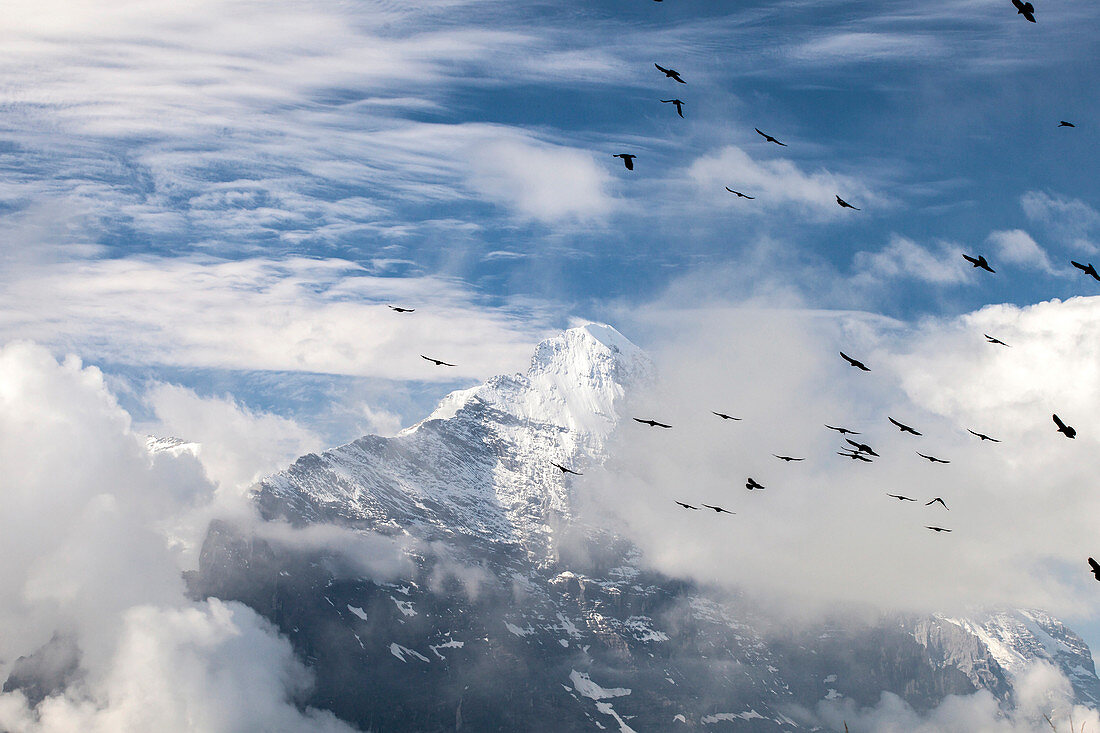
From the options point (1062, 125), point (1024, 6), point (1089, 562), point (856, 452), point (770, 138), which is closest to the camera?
point (1089, 562)

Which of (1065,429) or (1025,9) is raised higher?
(1025,9)

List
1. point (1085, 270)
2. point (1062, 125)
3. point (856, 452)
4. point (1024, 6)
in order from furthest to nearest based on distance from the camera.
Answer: point (856, 452) < point (1062, 125) < point (1085, 270) < point (1024, 6)

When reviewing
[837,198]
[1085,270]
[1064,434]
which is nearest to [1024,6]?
[1085,270]

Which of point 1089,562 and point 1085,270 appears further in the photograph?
Answer: point 1085,270

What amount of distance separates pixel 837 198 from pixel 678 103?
40.8 feet

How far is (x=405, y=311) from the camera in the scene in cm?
6569

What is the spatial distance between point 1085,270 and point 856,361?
1477cm

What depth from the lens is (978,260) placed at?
180ft

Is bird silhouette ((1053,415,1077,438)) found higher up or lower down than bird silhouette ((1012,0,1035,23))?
lower down

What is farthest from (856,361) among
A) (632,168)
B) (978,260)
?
(632,168)

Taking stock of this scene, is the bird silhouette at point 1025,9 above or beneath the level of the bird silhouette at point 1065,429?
above

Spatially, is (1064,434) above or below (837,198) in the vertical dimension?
below

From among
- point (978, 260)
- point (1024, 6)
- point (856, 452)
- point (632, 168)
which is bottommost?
point (856, 452)

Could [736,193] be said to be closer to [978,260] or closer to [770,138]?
[770,138]
